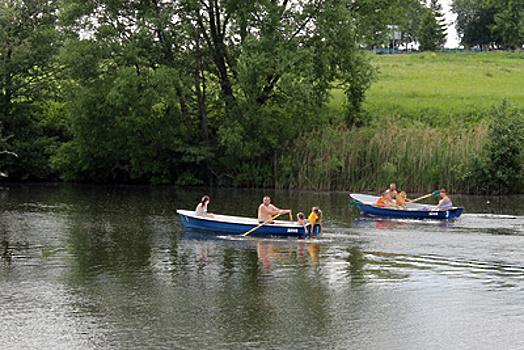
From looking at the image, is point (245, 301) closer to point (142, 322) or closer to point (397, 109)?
point (142, 322)

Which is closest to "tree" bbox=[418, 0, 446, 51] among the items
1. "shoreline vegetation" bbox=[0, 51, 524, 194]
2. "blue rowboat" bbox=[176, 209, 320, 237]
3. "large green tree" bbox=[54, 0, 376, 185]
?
"shoreline vegetation" bbox=[0, 51, 524, 194]

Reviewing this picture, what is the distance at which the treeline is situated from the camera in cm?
4084

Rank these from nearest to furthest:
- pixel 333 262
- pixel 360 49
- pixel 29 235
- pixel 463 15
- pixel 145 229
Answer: pixel 333 262 → pixel 29 235 → pixel 145 229 → pixel 360 49 → pixel 463 15

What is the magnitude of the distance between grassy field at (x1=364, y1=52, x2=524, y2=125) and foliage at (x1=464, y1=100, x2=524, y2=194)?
8.32 meters

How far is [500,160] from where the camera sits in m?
38.5

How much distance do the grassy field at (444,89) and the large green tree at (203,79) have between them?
4.88m

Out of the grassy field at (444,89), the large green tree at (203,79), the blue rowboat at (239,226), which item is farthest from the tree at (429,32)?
the blue rowboat at (239,226)

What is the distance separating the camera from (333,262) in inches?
781

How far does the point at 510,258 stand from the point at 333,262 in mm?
5208

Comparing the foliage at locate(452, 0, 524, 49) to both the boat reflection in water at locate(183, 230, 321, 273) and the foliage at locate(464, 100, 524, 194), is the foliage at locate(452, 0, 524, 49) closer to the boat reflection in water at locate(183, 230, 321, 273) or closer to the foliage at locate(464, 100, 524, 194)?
the foliage at locate(464, 100, 524, 194)

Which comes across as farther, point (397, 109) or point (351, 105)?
point (397, 109)

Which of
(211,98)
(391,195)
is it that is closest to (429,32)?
(211,98)

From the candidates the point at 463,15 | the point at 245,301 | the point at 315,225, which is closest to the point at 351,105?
the point at 315,225

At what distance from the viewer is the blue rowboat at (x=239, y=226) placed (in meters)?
24.4
